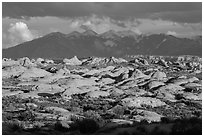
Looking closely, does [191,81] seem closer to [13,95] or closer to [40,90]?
[40,90]

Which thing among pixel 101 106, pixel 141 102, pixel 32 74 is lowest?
pixel 101 106

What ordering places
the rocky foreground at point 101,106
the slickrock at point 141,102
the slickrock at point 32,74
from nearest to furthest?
the rocky foreground at point 101,106 → the slickrock at point 141,102 → the slickrock at point 32,74

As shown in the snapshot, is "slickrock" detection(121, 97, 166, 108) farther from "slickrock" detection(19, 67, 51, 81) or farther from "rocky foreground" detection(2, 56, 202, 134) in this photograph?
"slickrock" detection(19, 67, 51, 81)

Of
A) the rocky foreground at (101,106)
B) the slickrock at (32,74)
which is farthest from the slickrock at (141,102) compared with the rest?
the slickrock at (32,74)

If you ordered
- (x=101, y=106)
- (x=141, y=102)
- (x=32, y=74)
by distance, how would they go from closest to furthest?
(x=101, y=106)
(x=141, y=102)
(x=32, y=74)

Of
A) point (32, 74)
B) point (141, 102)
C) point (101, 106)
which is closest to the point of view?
point (101, 106)

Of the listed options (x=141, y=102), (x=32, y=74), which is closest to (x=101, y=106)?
(x=141, y=102)

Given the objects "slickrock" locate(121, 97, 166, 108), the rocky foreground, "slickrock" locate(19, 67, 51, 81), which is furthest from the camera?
"slickrock" locate(19, 67, 51, 81)

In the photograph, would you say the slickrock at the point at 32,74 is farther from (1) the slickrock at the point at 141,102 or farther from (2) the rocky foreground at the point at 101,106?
(1) the slickrock at the point at 141,102

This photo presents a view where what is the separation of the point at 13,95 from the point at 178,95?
26.7 m

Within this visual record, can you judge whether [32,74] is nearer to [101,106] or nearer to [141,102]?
[141,102]

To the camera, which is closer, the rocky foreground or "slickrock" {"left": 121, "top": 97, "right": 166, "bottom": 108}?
the rocky foreground

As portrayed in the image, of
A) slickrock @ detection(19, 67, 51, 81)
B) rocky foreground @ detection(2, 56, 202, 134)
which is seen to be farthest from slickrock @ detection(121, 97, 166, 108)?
slickrock @ detection(19, 67, 51, 81)

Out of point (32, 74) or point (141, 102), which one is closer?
point (141, 102)
